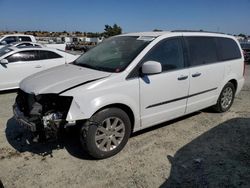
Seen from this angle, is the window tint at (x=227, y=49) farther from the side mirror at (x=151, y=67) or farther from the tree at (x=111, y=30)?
the tree at (x=111, y=30)

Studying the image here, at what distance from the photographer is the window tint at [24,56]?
327 inches

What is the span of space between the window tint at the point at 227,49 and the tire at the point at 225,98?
0.61 meters

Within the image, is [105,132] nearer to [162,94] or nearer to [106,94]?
[106,94]

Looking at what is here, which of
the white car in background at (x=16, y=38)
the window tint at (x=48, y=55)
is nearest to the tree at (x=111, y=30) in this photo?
the white car in background at (x=16, y=38)

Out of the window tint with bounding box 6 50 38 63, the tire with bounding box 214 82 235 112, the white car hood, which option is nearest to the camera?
the white car hood

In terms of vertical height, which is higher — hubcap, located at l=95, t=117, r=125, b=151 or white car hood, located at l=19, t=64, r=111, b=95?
white car hood, located at l=19, t=64, r=111, b=95

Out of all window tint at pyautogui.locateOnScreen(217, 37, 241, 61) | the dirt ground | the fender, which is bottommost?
the dirt ground

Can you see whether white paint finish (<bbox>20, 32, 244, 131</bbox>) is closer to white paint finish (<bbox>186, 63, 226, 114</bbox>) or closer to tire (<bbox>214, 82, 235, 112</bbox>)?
white paint finish (<bbox>186, 63, 226, 114</bbox>)

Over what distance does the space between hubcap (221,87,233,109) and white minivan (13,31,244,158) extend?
20.3 inches

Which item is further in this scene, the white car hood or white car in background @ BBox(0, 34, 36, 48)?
white car in background @ BBox(0, 34, 36, 48)

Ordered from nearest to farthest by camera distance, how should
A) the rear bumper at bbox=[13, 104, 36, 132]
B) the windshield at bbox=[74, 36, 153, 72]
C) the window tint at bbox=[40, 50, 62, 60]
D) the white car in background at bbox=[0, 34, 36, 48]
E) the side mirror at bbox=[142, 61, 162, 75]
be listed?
the rear bumper at bbox=[13, 104, 36, 132] < the side mirror at bbox=[142, 61, 162, 75] < the windshield at bbox=[74, 36, 153, 72] < the window tint at bbox=[40, 50, 62, 60] < the white car in background at bbox=[0, 34, 36, 48]

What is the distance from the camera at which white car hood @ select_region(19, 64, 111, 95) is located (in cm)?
380

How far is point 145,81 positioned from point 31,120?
1.74 metres

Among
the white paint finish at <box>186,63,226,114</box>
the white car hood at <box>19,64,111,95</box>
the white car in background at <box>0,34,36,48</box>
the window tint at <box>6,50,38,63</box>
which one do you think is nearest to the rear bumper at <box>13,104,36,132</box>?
the white car hood at <box>19,64,111,95</box>
